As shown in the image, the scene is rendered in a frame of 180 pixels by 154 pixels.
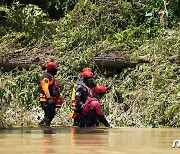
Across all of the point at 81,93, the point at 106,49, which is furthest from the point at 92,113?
the point at 106,49

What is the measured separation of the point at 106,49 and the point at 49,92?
4235mm

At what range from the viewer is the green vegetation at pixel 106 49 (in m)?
13.4

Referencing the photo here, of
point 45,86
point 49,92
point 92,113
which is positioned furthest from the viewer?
point 49,92

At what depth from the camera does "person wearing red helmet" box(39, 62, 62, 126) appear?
1212 centimetres

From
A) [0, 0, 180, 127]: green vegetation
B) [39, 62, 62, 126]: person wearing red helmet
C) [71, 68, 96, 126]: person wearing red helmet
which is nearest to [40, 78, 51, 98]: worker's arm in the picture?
[39, 62, 62, 126]: person wearing red helmet

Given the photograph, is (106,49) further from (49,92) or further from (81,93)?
(81,93)

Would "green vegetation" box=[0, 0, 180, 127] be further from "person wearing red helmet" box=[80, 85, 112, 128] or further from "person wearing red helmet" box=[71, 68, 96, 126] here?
"person wearing red helmet" box=[80, 85, 112, 128]

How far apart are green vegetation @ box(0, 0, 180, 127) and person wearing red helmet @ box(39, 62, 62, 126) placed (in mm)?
594

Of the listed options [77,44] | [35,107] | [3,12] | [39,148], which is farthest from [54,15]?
[39,148]

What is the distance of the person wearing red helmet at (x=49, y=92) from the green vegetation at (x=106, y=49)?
59 cm

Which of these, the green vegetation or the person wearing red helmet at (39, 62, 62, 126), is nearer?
the person wearing red helmet at (39, 62, 62, 126)

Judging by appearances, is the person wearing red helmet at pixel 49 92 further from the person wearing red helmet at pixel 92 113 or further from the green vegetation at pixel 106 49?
the person wearing red helmet at pixel 92 113

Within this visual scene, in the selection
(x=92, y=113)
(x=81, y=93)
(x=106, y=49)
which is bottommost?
(x=92, y=113)

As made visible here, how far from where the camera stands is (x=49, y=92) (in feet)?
39.9
